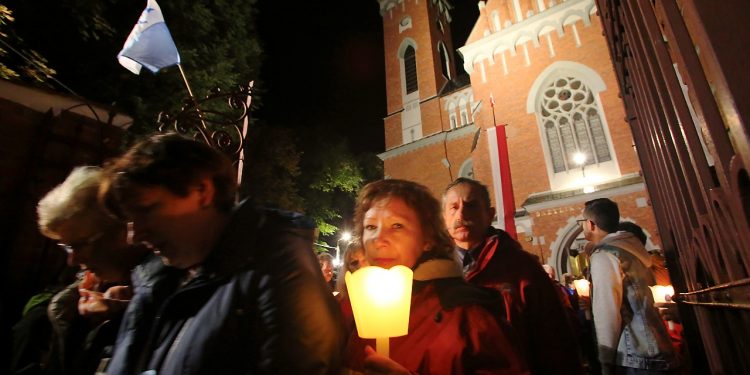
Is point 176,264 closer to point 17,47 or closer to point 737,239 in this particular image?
point 737,239

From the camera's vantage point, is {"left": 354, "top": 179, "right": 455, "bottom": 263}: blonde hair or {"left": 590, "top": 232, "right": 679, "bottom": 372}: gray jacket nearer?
{"left": 354, "top": 179, "right": 455, "bottom": 263}: blonde hair

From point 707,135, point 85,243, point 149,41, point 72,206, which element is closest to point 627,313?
point 707,135

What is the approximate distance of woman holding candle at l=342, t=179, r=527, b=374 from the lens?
1.39 m

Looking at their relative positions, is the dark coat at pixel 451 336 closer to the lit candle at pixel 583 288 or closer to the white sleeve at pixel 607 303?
the white sleeve at pixel 607 303

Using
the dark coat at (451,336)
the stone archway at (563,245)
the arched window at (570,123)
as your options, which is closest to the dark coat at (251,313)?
the dark coat at (451,336)

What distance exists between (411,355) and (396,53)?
79.9 feet

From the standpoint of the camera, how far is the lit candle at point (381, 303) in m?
1.18

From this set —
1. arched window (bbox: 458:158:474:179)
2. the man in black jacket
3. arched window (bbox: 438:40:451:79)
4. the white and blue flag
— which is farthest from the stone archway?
arched window (bbox: 438:40:451:79)

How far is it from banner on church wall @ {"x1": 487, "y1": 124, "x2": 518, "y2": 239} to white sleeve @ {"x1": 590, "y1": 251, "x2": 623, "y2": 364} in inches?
240

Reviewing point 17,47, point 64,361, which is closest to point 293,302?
point 64,361

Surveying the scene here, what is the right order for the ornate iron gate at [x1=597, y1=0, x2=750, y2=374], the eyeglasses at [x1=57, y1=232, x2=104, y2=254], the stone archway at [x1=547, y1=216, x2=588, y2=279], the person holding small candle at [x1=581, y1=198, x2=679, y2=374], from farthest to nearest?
the stone archway at [x1=547, y1=216, x2=588, y2=279] → the person holding small candle at [x1=581, y1=198, x2=679, y2=374] → the eyeglasses at [x1=57, y1=232, x2=104, y2=254] → the ornate iron gate at [x1=597, y1=0, x2=750, y2=374]

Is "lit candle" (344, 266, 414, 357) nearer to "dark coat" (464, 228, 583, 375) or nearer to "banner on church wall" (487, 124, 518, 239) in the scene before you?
"dark coat" (464, 228, 583, 375)

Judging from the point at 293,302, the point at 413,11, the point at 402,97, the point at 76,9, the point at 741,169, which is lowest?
the point at 293,302

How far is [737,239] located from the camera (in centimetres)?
97
